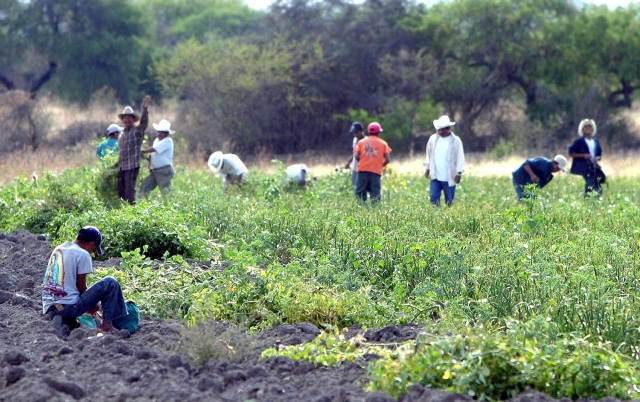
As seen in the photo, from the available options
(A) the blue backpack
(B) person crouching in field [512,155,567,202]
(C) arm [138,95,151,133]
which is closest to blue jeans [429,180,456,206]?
(B) person crouching in field [512,155,567,202]

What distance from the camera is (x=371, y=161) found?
14.1m

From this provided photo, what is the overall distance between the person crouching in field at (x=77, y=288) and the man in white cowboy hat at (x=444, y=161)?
7291 millimetres

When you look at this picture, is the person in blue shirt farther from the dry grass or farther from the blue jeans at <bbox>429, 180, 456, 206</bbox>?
the blue jeans at <bbox>429, 180, 456, 206</bbox>

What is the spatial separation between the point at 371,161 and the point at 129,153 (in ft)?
11.5

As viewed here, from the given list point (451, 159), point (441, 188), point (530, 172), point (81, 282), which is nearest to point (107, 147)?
point (441, 188)

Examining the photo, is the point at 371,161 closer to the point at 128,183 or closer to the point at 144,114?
the point at 144,114

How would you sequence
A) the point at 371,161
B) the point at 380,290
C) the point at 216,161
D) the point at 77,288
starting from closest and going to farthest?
the point at 77,288
the point at 380,290
the point at 371,161
the point at 216,161

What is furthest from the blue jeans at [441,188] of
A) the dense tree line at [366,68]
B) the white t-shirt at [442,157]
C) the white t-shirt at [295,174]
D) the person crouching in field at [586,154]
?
the dense tree line at [366,68]

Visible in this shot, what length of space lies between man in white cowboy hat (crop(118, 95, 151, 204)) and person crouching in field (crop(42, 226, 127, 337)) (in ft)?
21.8

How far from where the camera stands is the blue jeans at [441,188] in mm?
13812

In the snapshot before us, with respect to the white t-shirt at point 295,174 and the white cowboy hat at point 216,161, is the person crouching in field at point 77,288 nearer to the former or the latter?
the white cowboy hat at point 216,161

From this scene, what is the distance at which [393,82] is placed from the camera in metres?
39.1

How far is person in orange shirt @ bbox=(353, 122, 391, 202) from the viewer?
46.1ft

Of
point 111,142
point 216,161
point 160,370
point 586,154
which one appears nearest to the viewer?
point 160,370
